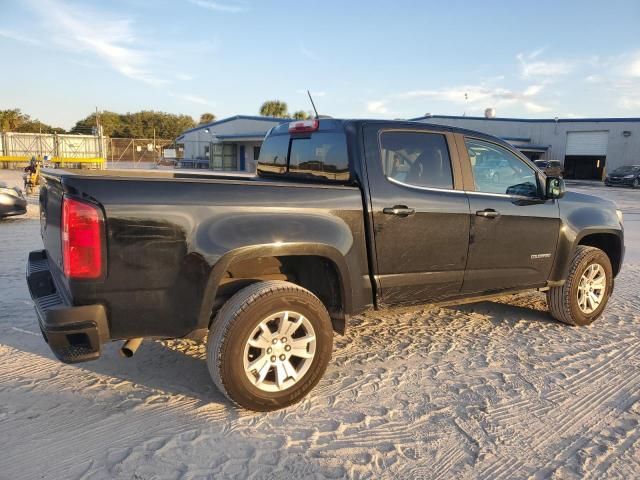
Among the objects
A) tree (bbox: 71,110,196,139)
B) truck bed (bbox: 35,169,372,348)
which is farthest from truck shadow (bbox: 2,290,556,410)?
tree (bbox: 71,110,196,139)

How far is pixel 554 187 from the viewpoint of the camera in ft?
14.8

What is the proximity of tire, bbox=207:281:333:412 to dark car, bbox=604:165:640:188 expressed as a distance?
35.5m

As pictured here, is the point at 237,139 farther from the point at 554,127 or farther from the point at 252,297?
the point at 252,297

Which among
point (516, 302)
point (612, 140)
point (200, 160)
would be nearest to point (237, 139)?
point (200, 160)

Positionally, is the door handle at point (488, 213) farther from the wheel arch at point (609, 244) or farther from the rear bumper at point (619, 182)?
the rear bumper at point (619, 182)

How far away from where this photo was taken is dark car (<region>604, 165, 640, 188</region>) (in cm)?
3216

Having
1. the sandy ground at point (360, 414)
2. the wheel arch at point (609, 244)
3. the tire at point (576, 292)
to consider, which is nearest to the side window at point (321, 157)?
the sandy ground at point (360, 414)

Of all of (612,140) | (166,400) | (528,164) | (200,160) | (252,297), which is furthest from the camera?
(200,160)

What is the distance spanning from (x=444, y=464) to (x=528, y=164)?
9.73ft

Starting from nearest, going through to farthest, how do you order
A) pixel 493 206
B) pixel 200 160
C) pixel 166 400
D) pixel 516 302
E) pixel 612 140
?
pixel 166 400 < pixel 493 206 < pixel 516 302 < pixel 612 140 < pixel 200 160

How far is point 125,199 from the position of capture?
8.87ft

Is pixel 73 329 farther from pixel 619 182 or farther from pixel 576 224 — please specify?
pixel 619 182

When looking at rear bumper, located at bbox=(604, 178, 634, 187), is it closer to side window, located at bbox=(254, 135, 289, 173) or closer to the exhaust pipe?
side window, located at bbox=(254, 135, 289, 173)

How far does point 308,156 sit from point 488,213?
156 centimetres
